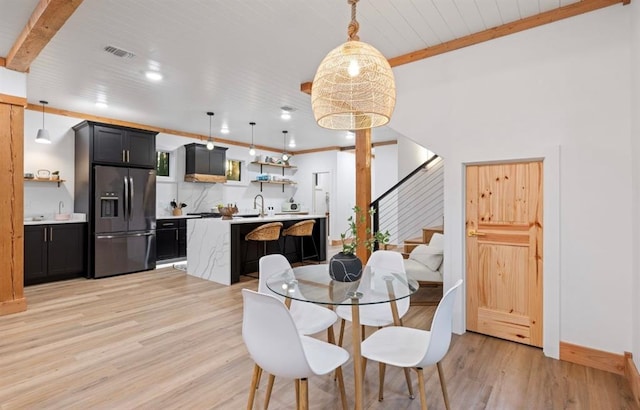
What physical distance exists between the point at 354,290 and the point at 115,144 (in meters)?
5.09

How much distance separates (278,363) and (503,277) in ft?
7.77

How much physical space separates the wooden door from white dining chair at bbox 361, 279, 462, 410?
1.39 metres

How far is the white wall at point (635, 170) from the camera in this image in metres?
2.16

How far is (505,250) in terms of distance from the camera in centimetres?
294

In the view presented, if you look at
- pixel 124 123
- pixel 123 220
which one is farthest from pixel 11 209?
pixel 124 123

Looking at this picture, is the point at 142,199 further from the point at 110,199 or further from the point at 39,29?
the point at 39,29

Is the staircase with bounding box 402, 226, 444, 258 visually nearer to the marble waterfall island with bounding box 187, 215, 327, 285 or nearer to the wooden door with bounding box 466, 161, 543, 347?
the wooden door with bounding box 466, 161, 543, 347

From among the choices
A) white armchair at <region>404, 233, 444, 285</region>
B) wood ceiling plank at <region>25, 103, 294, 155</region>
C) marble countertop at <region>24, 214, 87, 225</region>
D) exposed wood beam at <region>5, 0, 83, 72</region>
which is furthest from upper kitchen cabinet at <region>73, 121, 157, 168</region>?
white armchair at <region>404, 233, 444, 285</region>

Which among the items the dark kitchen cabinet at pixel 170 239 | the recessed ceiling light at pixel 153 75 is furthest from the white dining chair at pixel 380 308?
the dark kitchen cabinet at pixel 170 239

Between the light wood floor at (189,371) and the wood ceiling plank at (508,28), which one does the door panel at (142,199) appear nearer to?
the light wood floor at (189,371)

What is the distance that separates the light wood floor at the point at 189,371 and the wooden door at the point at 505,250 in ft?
0.66

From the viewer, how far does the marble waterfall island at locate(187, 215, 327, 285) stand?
4.78 m

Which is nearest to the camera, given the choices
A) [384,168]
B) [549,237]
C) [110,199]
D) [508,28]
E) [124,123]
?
[549,237]

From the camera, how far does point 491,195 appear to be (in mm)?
3004
